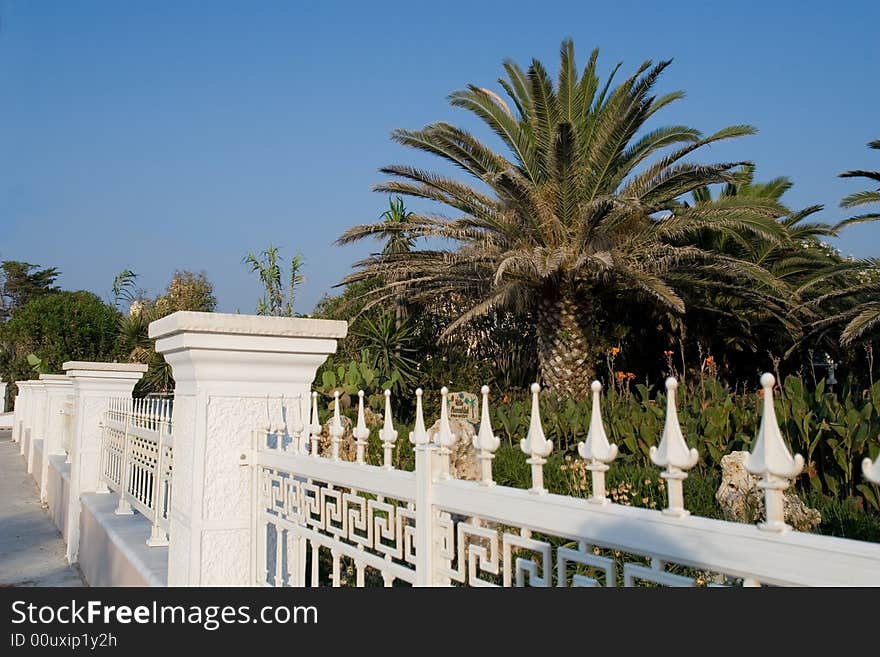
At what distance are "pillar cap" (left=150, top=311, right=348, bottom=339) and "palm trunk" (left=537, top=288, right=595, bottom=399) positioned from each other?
25.9 ft

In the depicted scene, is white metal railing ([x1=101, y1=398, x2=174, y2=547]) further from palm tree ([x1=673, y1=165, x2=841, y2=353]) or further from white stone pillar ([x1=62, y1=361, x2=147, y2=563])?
palm tree ([x1=673, y1=165, x2=841, y2=353])

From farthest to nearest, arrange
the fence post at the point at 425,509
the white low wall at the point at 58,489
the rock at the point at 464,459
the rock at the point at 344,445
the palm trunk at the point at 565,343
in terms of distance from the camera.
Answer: the palm trunk at the point at 565,343
the white low wall at the point at 58,489
the rock at the point at 344,445
the rock at the point at 464,459
the fence post at the point at 425,509

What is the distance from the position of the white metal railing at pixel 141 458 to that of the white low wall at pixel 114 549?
4.6 inches

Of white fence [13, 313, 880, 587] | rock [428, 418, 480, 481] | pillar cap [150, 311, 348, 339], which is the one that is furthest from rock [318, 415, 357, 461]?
pillar cap [150, 311, 348, 339]

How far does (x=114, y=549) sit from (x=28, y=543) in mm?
3253

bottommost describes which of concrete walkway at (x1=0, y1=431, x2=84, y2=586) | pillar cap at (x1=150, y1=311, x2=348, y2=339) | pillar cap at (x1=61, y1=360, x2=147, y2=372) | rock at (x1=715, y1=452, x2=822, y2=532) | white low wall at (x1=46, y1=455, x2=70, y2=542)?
concrete walkway at (x1=0, y1=431, x2=84, y2=586)

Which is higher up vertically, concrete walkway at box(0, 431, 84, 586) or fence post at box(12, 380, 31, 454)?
fence post at box(12, 380, 31, 454)

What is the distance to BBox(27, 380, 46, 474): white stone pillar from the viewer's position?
463 inches

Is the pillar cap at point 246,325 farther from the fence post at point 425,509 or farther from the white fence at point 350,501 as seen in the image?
the fence post at point 425,509

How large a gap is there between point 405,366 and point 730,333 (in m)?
5.63

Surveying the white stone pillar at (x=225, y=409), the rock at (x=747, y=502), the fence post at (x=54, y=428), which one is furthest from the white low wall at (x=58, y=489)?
the rock at (x=747, y=502)

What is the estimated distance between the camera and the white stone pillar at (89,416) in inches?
262
